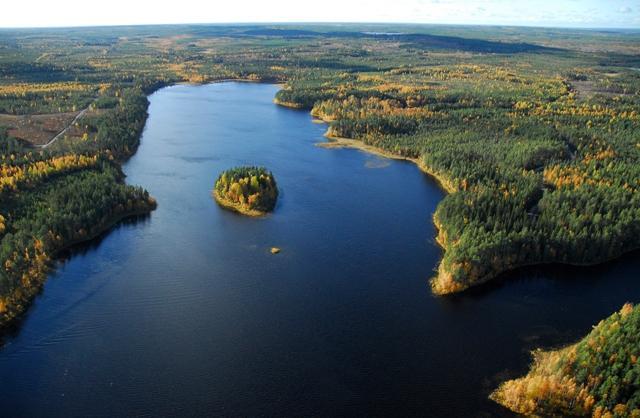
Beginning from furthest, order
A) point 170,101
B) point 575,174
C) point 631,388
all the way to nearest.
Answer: point 170,101, point 575,174, point 631,388

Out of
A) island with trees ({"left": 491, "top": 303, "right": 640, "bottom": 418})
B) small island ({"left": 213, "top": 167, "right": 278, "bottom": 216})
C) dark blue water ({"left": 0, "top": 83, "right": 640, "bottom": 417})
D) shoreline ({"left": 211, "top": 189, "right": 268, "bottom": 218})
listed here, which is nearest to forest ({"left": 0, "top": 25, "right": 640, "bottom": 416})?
island with trees ({"left": 491, "top": 303, "right": 640, "bottom": 418})

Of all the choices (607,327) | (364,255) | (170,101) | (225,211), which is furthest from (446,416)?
(170,101)

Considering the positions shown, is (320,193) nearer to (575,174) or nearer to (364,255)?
(364,255)

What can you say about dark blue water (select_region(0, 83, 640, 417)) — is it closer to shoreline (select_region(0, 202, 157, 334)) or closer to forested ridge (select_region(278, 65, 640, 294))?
shoreline (select_region(0, 202, 157, 334))

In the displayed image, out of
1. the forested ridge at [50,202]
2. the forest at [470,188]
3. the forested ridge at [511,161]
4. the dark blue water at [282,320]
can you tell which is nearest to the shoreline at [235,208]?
the forest at [470,188]

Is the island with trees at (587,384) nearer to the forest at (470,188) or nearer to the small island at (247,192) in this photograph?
the forest at (470,188)

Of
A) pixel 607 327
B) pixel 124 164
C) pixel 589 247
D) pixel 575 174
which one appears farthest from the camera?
pixel 124 164

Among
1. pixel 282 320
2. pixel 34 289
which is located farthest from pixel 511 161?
pixel 34 289
